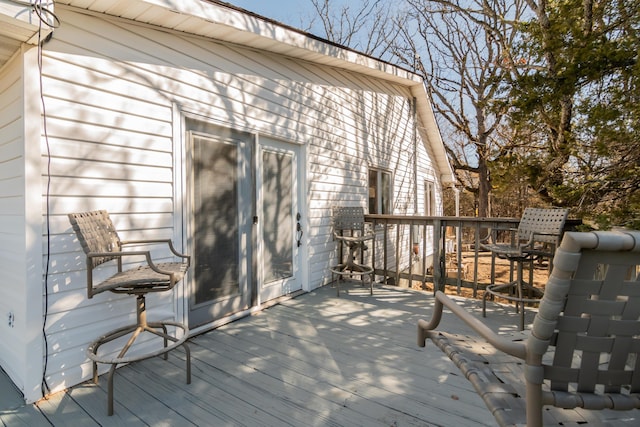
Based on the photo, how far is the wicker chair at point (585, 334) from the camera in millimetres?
896

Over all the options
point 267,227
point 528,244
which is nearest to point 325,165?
point 267,227

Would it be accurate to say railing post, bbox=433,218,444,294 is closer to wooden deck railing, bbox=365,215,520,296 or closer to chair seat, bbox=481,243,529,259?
wooden deck railing, bbox=365,215,520,296

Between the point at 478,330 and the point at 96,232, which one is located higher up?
the point at 96,232

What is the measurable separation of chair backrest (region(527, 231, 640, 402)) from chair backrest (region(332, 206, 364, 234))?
374cm

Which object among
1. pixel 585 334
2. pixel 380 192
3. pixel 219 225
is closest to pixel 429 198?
pixel 380 192

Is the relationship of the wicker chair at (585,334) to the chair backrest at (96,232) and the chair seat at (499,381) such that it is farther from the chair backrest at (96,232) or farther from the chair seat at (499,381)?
the chair backrest at (96,232)

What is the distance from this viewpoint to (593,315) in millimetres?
937

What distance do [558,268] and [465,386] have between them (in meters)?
1.65

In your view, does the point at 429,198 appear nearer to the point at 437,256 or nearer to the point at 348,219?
the point at 348,219

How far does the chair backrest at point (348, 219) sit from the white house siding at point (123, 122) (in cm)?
140

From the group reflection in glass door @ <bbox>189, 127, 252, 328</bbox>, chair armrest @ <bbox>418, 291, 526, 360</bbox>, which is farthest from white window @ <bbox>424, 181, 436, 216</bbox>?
chair armrest @ <bbox>418, 291, 526, 360</bbox>

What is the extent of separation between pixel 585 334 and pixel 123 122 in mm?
2989

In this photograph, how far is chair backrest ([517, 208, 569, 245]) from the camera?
303cm

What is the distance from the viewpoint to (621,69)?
3.16 metres
